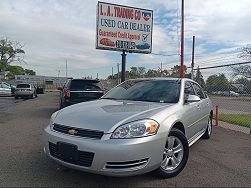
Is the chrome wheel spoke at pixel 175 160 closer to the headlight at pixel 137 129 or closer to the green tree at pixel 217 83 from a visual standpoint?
the headlight at pixel 137 129

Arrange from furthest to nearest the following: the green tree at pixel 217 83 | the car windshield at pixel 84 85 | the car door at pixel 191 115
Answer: the green tree at pixel 217 83, the car windshield at pixel 84 85, the car door at pixel 191 115

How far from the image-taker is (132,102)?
14.8 ft

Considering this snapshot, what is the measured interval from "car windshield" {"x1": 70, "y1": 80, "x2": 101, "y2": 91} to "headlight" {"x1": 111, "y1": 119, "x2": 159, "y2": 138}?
22.0 feet

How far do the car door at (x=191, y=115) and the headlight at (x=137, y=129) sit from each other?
1.15 metres

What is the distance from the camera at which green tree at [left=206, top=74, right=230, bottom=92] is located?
11938mm

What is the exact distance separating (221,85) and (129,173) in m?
10.1

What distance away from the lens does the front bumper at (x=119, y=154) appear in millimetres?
3158

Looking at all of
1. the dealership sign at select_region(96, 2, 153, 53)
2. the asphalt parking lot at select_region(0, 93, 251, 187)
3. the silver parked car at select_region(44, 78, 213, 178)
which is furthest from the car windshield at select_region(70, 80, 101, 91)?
the silver parked car at select_region(44, 78, 213, 178)

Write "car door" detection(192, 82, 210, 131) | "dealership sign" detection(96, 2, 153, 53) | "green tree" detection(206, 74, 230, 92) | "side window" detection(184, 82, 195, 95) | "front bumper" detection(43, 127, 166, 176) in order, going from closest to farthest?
"front bumper" detection(43, 127, 166, 176), "side window" detection(184, 82, 195, 95), "car door" detection(192, 82, 210, 131), "green tree" detection(206, 74, 230, 92), "dealership sign" detection(96, 2, 153, 53)

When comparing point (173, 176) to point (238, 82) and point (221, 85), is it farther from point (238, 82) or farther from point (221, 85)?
point (238, 82)

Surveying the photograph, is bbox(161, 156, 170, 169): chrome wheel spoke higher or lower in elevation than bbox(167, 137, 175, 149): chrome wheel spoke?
lower

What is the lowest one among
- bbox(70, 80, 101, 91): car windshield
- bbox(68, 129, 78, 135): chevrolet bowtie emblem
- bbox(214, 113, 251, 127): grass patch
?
bbox(214, 113, 251, 127): grass patch

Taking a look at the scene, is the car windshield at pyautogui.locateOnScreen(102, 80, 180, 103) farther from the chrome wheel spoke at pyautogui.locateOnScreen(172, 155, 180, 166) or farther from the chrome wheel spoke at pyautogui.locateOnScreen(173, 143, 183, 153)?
the chrome wheel spoke at pyautogui.locateOnScreen(172, 155, 180, 166)

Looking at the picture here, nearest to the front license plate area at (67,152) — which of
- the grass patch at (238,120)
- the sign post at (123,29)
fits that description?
the grass patch at (238,120)
